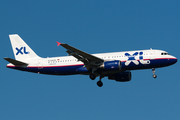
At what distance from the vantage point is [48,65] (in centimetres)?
4597

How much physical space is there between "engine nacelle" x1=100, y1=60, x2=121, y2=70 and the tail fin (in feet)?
37.9

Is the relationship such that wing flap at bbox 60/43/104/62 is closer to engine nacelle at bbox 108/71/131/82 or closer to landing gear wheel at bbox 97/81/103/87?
landing gear wheel at bbox 97/81/103/87

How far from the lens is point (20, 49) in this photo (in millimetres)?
49438

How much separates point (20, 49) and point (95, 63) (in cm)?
1318

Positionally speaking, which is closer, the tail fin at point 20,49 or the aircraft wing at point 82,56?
the aircraft wing at point 82,56

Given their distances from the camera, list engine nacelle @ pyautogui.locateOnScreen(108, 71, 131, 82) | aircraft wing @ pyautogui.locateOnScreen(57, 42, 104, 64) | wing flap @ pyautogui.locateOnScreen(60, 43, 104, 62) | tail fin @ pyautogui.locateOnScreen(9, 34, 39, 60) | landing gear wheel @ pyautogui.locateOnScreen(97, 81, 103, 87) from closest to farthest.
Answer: wing flap @ pyautogui.locateOnScreen(60, 43, 104, 62)
aircraft wing @ pyautogui.locateOnScreen(57, 42, 104, 64)
engine nacelle @ pyautogui.locateOnScreen(108, 71, 131, 82)
landing gear wheel @ pyautogui.locateOnScreen(97, 81, 103, 87)
tail fin @ pyautogui.locateOnScreen(9, 34, 39, 60)

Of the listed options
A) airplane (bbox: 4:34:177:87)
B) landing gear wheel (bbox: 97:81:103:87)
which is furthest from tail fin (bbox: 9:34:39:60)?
landing gear wheel (bbox: 97:81:103:87)

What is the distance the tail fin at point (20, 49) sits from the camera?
48.7 meters

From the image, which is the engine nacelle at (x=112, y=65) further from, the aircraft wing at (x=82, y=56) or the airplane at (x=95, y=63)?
the aircraft wing at (x=82, y=56)

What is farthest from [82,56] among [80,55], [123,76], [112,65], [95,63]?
[123,76]

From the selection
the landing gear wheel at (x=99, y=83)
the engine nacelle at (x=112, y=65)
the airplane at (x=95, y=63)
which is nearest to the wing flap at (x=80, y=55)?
the airplane at (x=95, y=63)

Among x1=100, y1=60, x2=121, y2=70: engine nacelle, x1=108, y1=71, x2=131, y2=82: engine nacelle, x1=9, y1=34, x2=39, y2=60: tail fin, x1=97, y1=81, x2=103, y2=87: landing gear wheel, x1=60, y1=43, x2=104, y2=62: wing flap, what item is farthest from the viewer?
x1=9, y1=34, x2=39, y2=60: tail fin

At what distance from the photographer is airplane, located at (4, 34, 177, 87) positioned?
139 feet

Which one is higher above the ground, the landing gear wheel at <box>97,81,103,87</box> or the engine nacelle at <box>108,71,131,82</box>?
the engine nacelle at <box>108,71,131,82</box>
